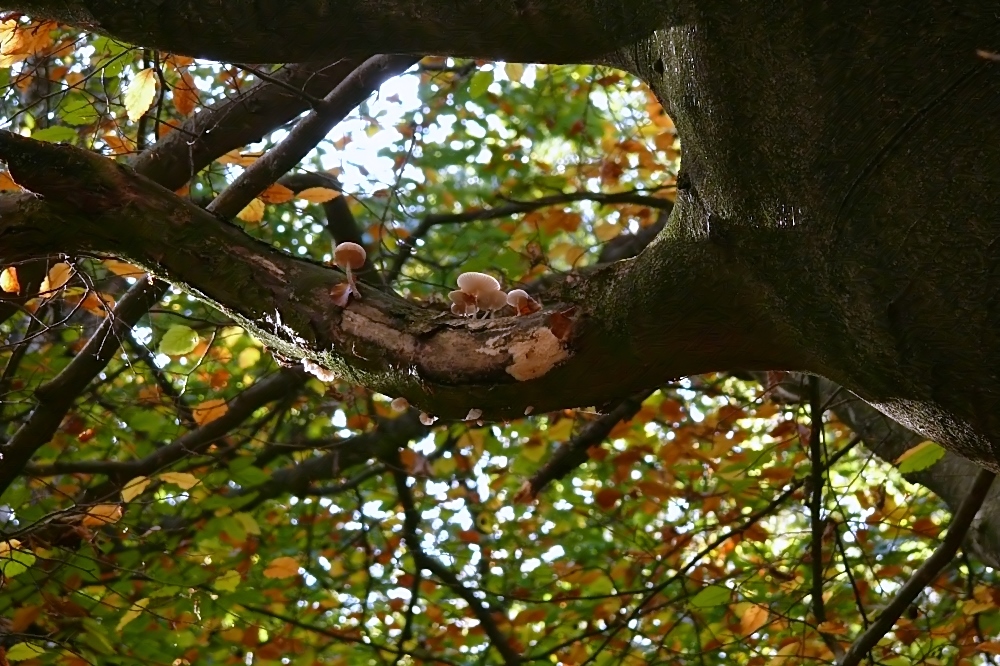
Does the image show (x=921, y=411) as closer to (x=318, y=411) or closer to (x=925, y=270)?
(x=925, y=270)

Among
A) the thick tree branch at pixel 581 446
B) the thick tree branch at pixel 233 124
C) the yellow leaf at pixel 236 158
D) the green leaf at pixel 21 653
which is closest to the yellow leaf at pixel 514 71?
the thick tree branch at pixel 233 124

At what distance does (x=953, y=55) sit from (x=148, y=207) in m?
1.26

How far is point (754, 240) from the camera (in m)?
1.15

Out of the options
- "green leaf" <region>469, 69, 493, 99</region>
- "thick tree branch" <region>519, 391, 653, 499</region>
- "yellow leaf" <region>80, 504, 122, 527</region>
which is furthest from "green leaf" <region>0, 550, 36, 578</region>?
"green leaf" <region>469, 69, 493, 99</region>

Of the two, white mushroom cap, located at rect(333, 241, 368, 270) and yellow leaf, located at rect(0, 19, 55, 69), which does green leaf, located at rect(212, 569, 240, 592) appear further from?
yellow leaf, located at rect(0, 19, 55, 69)

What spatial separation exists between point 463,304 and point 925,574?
1.77m

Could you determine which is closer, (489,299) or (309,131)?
(489,299)

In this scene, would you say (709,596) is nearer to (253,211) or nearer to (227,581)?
(227,581)

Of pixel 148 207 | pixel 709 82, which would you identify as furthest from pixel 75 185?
pixel 709 82

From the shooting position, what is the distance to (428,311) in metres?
1.43

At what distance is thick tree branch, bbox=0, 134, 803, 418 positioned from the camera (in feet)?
4.06

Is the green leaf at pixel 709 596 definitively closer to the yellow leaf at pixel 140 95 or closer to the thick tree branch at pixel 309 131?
the thick tree branch at pixel 309 131

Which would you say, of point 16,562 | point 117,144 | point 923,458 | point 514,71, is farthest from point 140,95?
point 923,458

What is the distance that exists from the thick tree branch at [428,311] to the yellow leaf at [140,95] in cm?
98
